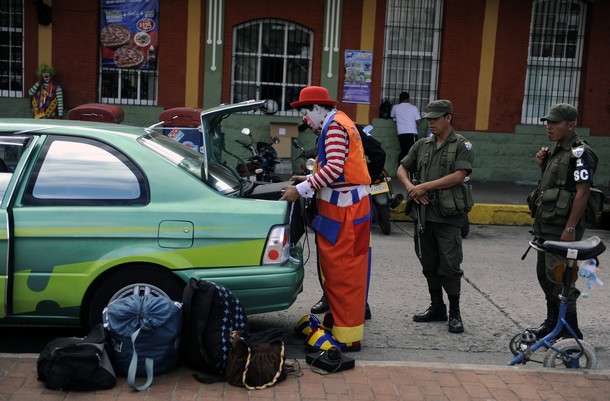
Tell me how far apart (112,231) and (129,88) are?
11036 millimetres

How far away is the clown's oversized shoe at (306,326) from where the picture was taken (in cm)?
559

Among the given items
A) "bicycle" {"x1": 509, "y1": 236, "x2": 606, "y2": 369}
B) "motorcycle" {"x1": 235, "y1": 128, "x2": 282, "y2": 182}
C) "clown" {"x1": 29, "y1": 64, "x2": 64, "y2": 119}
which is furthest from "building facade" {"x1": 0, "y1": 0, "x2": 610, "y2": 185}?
"bicycle" {"x1": 509, "y1": 236, "x2": 606, "y2": 369}

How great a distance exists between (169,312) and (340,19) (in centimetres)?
1156

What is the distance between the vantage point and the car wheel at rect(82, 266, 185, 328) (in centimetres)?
498

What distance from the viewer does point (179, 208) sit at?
5.02 m

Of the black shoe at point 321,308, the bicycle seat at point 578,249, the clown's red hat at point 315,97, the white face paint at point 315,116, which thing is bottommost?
the black shoe at point 321,308

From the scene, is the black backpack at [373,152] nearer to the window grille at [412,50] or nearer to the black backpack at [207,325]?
the black backpack at [207,325]

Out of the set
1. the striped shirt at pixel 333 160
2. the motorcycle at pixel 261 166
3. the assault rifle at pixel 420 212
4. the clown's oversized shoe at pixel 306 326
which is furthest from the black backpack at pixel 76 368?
the motorcycle at pixel 261 166

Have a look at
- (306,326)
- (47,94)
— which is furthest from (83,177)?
(47,94)

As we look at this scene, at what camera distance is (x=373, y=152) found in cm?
636

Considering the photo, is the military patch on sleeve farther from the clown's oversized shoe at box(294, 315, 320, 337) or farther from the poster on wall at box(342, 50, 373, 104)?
the poster on wall at box(342, 50, 373, 104)

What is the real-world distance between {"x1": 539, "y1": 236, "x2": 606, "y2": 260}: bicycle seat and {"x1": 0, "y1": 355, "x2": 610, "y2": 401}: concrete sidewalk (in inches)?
29.4

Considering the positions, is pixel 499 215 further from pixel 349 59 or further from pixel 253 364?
pixel 253 364

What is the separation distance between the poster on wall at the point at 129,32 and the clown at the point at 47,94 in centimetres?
109
